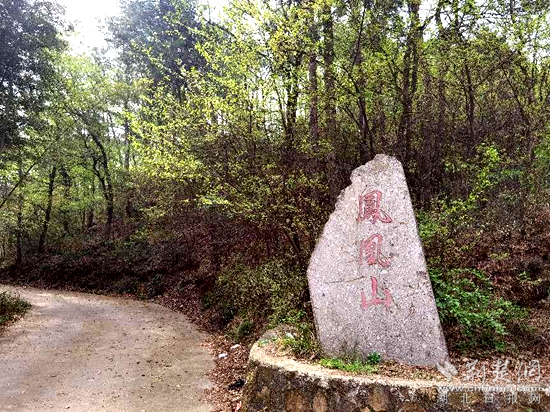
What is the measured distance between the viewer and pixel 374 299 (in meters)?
5.39

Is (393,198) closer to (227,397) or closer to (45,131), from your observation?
(227,397)

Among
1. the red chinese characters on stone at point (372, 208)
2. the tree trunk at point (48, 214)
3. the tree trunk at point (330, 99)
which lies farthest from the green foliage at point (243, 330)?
the tree trunk at point (48, 214)

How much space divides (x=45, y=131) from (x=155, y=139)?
757 cm

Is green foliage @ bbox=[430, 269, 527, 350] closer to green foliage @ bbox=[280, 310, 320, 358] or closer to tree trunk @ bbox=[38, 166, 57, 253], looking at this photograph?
green foliage @ bbox=[280, 310, 320, 358]

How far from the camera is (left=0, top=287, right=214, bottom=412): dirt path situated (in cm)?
638

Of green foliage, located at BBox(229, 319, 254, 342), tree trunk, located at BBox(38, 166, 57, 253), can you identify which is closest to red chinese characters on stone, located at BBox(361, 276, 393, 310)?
green foliage, located at BBox(229, 319, 254, 342)

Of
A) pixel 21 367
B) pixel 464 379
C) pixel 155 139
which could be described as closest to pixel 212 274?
pixel 155 139

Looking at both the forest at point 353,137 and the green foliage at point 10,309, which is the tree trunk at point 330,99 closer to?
the forest at point 353,137

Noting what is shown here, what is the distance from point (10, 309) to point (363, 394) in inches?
450

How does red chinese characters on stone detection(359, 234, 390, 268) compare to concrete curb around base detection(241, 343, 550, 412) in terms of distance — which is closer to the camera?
concrete curb around base detection(241, 343, 550, 412)

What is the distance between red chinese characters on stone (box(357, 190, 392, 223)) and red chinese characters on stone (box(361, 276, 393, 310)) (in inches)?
29.9

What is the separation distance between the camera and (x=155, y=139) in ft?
33.3

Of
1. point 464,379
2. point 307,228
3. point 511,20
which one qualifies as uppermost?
point 511,20

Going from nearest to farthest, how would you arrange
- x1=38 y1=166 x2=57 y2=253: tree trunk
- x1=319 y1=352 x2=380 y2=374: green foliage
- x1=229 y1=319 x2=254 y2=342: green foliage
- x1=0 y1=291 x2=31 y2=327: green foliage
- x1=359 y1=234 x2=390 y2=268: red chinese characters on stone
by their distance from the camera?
x1=319 y1=352 x2=380 y2=374: green foliage, x1=359 y1=234 x2=390 y2=268: red chinese characters on stone, x1=229 y1=319 x2=254 y2=342: green foliage, x1=0 y1=291 x2=31 y2=327: green foliage, x1=38 y1=166 x2=57 y2=253: tree trunk
